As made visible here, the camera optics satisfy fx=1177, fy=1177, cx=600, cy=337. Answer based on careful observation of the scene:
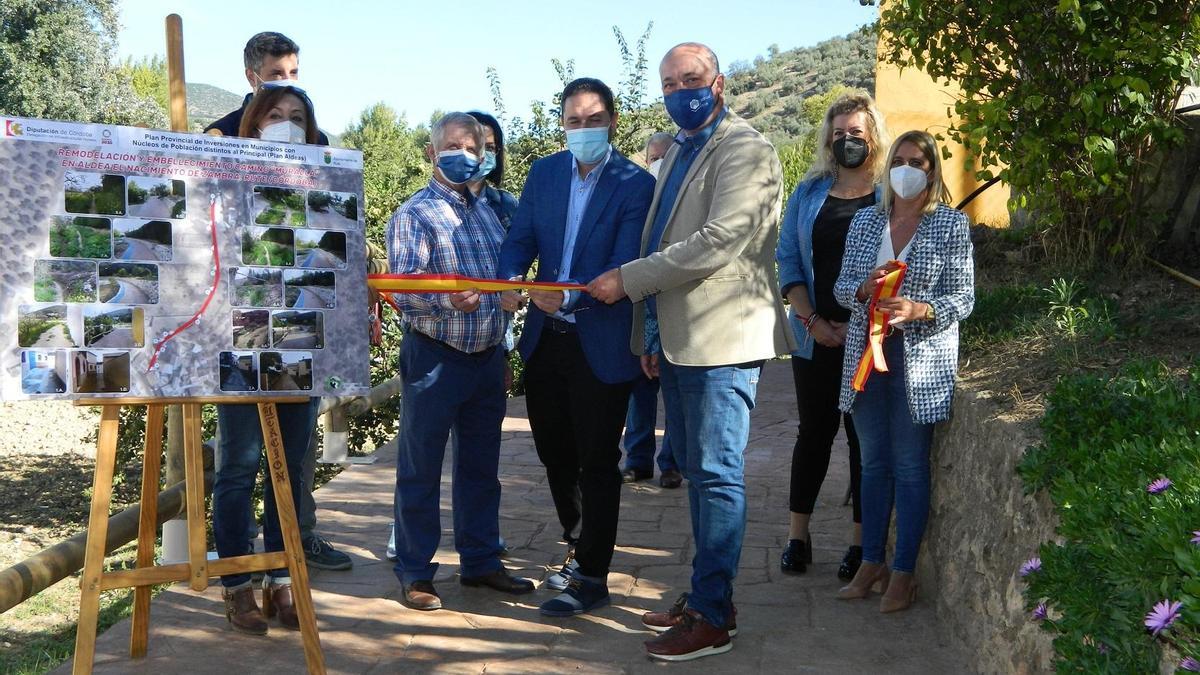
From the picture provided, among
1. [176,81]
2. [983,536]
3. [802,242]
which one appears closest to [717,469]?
[983,536]

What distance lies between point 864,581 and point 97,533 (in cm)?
300

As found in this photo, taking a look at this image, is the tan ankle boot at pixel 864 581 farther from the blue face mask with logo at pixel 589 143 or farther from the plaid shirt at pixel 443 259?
the blue face mask with logo at pixel 589 143

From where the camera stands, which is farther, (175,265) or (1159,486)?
(175,265)

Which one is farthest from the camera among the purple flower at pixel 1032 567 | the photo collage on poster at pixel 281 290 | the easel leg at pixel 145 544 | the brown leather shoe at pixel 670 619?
the brown leather shoe at pixel 670 619

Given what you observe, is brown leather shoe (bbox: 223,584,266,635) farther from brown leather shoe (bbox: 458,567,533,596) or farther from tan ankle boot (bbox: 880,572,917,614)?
tan ankle boot (bbox: 880,572,917,614)

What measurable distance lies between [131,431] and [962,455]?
7.05m

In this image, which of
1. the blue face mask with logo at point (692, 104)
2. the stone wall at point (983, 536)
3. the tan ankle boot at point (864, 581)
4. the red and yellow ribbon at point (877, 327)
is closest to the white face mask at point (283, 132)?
the blue face mask with logo at point (692, 104)

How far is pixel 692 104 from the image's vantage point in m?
4.34

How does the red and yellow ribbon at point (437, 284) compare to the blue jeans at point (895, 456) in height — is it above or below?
above

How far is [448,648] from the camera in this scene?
438 centimetres

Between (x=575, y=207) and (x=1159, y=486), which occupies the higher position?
(x=575, y=207)

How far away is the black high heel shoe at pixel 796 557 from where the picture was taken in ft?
17.5

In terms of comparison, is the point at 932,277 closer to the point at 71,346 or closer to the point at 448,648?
the point at 448,648

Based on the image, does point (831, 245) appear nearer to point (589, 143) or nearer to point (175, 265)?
point (589, 143)
